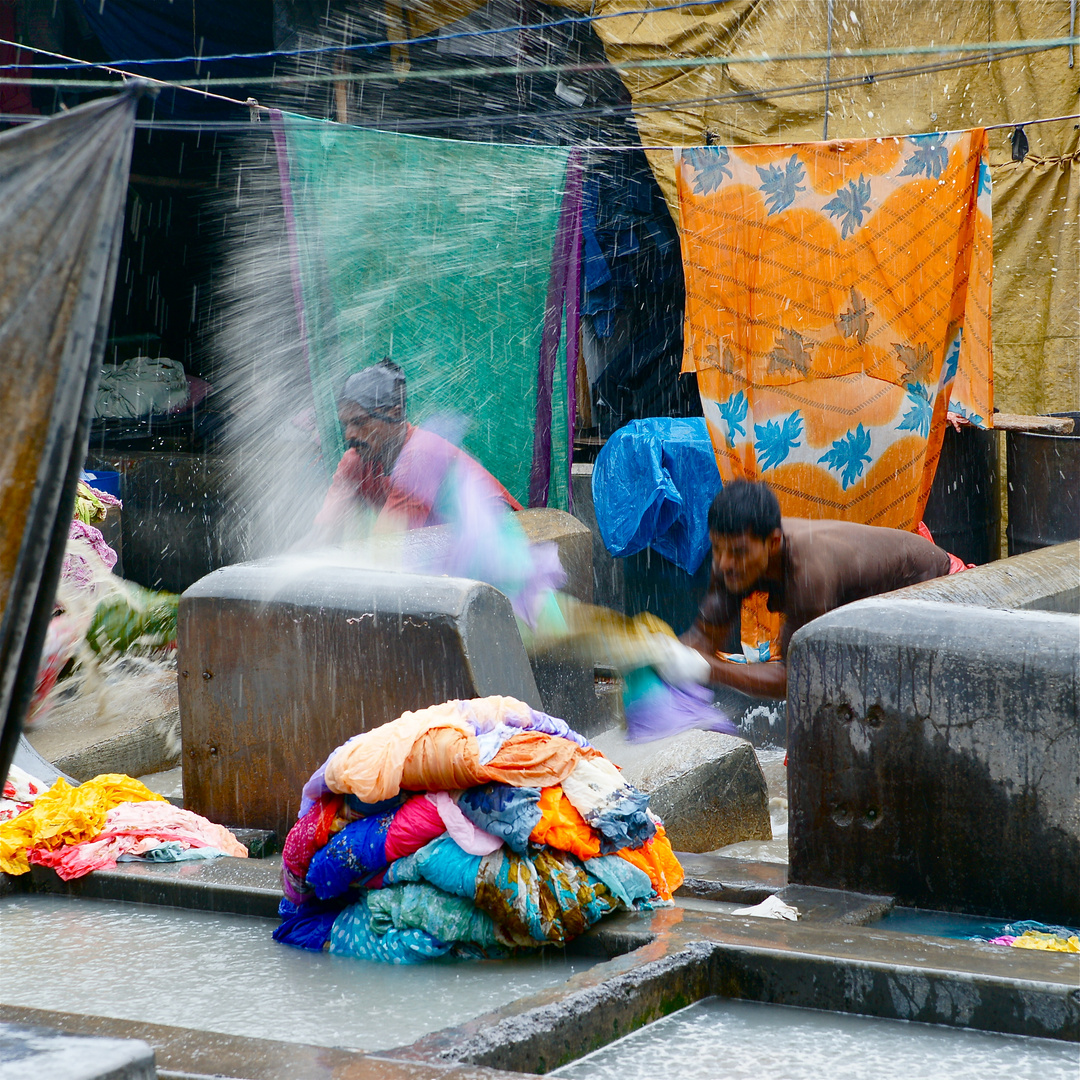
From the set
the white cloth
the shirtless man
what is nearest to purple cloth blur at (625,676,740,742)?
the shirtless man

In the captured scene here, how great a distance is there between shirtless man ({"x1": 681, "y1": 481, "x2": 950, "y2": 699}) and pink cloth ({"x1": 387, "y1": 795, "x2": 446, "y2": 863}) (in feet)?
5.68

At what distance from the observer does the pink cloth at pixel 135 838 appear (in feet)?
12.9

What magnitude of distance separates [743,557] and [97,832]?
2.45 metres

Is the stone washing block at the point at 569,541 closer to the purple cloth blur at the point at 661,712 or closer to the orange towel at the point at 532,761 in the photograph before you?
the purple cloth blur at the point at 661,712

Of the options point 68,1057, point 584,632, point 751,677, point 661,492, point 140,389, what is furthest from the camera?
point 140,389

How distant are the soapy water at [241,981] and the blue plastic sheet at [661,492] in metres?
4.17

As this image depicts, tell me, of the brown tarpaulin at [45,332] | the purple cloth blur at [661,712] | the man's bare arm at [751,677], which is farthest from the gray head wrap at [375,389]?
the brown tarpaulin at [45,332]

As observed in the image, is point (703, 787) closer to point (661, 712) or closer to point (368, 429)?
point (661, 712)

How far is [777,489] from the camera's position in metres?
7.07

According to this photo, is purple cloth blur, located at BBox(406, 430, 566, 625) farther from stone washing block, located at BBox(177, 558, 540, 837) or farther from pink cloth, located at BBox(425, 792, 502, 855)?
pink cloth, located at BBox(425, 792, 502, 855)

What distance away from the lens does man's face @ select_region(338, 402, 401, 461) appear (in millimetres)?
6145

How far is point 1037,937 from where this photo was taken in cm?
322

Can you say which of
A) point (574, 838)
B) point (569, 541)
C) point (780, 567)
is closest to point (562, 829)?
point (574, 838)

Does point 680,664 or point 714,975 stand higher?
point 680,664
